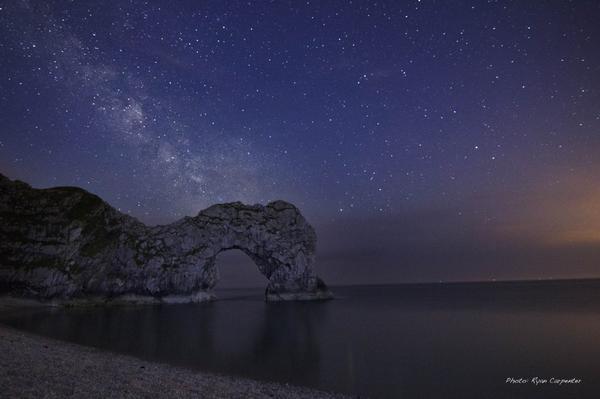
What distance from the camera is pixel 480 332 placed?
4588 centimetres

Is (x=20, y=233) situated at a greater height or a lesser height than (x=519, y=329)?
greater

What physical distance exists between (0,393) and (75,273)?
85.5 meters

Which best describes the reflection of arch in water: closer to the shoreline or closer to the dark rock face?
the shoreline

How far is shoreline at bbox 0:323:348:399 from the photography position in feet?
40.2

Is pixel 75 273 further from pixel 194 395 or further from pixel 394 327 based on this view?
pixel 194 395

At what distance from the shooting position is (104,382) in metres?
14.6

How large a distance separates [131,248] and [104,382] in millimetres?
97940

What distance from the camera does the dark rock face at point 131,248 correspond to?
79562 mm

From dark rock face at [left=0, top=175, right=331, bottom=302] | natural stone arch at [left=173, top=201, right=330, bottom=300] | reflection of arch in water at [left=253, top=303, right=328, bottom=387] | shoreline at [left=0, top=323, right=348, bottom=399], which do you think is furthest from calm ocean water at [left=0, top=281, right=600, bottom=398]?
natural stone arch at [left=173, top=201, right=330, bottom=300]

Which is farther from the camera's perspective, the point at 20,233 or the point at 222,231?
the point at 222,231

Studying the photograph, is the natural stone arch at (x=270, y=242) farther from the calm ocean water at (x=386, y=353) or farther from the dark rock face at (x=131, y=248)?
the calm ocean water at (x=386, y=353)

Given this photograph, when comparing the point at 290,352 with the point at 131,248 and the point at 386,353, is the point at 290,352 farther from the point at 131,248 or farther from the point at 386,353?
the point at 131,248

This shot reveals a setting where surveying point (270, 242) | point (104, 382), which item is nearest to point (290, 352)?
point (104, 382)

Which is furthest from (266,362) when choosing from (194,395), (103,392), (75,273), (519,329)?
(75,273)
